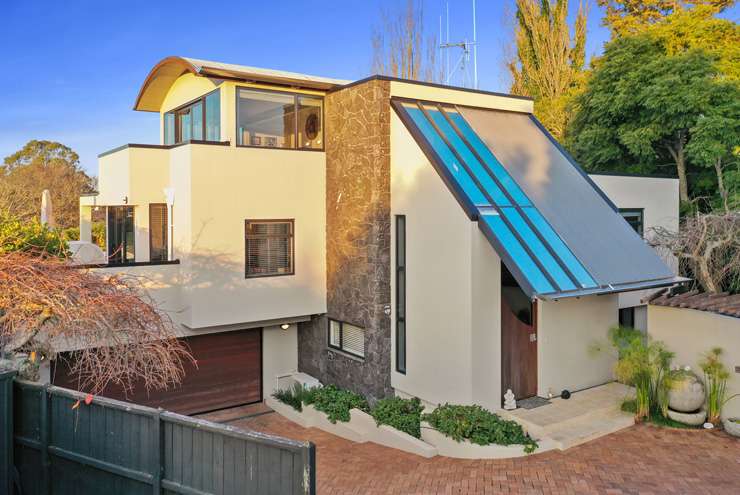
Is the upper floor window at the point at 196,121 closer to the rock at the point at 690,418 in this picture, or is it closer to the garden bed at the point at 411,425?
the garden bed at the point at 411,425

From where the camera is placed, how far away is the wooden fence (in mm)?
5090

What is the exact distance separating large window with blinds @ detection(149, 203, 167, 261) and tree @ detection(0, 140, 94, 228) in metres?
24.9

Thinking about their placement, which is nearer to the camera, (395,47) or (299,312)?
(299,312)

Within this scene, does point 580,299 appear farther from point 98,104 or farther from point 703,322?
point 98,104

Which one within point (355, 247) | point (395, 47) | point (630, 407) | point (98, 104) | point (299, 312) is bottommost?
point (630, 407)

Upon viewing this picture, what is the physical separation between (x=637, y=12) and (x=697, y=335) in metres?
20.8

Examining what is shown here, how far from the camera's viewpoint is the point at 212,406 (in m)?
14.6

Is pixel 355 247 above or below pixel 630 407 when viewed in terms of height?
above

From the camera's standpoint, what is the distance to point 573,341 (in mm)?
12664

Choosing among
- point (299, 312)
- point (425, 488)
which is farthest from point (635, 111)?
point (425, 488)

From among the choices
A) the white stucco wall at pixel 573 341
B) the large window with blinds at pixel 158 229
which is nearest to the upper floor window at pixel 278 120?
the large window with blinds at pixel 158 229

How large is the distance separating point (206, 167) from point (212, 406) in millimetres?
6347

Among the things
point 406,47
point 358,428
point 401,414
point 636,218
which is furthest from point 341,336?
point 406,47

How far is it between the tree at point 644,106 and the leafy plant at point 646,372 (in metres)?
11.4
